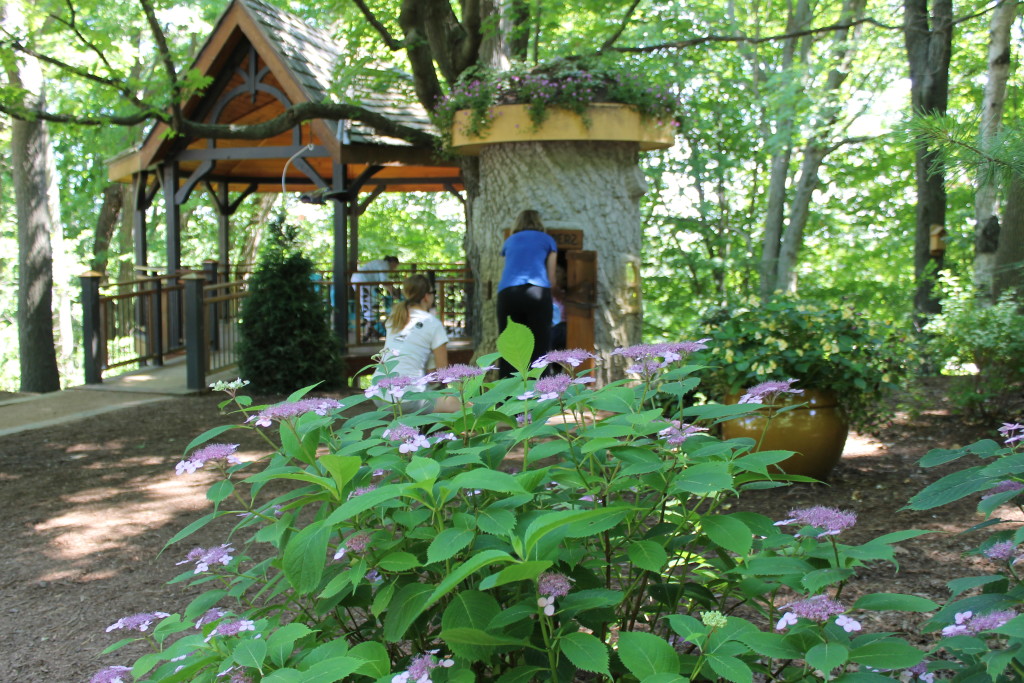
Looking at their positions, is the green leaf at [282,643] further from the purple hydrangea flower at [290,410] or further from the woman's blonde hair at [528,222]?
the woman's blonde hair at [528,222]

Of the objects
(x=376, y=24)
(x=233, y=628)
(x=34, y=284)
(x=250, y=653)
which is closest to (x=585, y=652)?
(x=250, y=653)

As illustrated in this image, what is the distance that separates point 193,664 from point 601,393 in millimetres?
995

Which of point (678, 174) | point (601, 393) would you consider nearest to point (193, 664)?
point (601, 393)

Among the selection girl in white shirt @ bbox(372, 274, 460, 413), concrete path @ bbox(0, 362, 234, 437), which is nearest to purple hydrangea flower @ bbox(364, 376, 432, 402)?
girl in white shirt @ bbox(372, 274, 460, 413)

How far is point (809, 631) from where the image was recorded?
160 centimetres

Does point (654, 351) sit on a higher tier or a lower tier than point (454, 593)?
higher

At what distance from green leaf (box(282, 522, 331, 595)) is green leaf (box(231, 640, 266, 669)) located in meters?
0.13

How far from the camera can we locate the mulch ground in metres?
3.72

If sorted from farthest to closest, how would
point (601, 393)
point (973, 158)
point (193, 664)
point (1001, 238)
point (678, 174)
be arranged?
1. point (678, 174)
2. point (1001, 238)
3. point (973, 158)
4. point (601, 393)
5. point (193, 664)

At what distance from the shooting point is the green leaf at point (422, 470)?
1560mm

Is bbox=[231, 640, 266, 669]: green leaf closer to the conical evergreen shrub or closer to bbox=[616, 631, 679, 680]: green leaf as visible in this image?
bbox=[616, 631, 679, 680]: green leaf

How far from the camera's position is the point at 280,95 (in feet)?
38.3

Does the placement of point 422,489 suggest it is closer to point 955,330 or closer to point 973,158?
point 973,158

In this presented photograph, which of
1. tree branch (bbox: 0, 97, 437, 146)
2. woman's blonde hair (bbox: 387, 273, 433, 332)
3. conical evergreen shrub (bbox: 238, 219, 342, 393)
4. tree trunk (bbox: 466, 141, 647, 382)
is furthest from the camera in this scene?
conical evergreen shrub (bbox: 238, 219, 342, 393)
